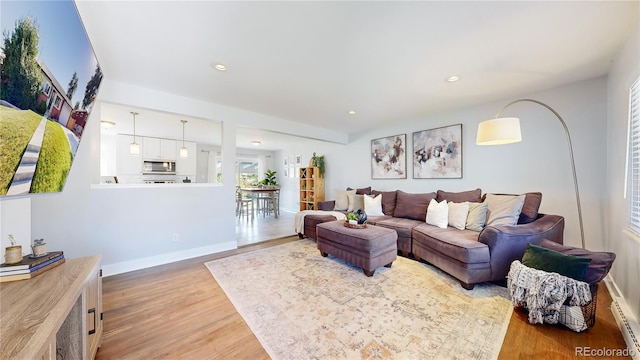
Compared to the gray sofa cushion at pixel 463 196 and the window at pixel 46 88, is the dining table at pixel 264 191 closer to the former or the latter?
the gray sofa cushion at pixel 463 196

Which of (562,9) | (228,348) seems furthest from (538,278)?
(228,348)

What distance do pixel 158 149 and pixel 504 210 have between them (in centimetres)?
772

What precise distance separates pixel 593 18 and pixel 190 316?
12.8 feet

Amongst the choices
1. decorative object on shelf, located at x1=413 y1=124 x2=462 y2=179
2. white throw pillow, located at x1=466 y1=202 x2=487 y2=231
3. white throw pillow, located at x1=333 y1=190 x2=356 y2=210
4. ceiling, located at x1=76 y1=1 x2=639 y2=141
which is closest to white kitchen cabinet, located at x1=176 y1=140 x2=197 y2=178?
ceiling, located at x1=76 y1=1 x2=639 y2=141

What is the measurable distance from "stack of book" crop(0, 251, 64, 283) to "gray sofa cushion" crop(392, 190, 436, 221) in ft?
13.0

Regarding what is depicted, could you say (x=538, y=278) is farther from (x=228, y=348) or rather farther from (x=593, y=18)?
(x=228, y=348)

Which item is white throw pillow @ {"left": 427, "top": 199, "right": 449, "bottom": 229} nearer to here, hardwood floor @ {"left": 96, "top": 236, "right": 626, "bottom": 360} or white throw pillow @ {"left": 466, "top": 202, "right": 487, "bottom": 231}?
white throw pillow @ {"left": 466, "top": 202, "right": 487, "bottom": 231}

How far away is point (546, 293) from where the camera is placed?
5.50 feet

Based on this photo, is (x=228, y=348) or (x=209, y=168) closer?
(x=228, y=348)

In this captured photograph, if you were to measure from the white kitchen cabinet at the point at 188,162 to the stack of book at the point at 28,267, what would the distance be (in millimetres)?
5815

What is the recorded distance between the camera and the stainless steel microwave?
236 inches

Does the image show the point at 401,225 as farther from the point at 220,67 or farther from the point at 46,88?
the point at 46,88

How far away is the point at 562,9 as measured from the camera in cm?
157

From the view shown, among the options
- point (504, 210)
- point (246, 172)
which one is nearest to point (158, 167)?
point (246, 172)
